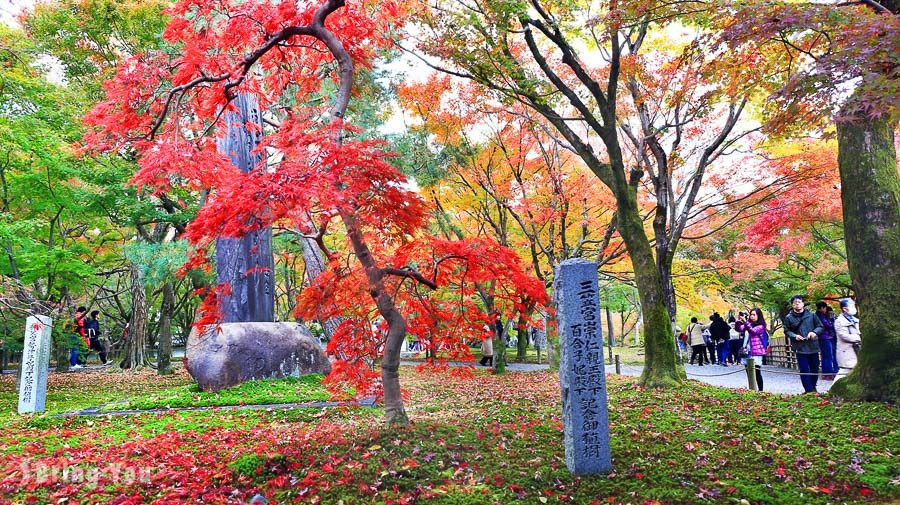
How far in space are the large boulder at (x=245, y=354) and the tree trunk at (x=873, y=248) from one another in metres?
8.89

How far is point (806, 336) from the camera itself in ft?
25.5

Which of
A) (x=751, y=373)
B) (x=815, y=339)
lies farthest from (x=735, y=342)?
(x=815, y=339)

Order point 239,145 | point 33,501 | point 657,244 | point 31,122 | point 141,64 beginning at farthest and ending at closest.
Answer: point 239,145 → point 657,244 → point 31,122 → point 141,64 → point 33,501

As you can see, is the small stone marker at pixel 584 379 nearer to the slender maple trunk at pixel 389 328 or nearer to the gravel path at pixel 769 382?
the slender maple trunk at pixel 389 328

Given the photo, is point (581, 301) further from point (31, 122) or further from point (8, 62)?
point (8, 62)

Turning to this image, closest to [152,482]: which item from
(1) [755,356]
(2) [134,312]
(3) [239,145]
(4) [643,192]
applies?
(3) [239,145]

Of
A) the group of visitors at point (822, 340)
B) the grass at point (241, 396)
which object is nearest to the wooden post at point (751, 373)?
A: the group of visitors at point (822, 340)

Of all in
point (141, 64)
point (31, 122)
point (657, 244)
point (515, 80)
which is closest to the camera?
point (141, 64)

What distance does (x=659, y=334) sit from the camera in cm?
805

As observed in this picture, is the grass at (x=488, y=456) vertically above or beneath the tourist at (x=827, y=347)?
beneath

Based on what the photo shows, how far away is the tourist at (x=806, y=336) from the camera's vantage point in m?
7.78

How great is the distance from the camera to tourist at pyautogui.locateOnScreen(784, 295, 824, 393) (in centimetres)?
778

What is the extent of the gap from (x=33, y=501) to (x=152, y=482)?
0.82 metres

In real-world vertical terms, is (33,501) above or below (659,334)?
below
